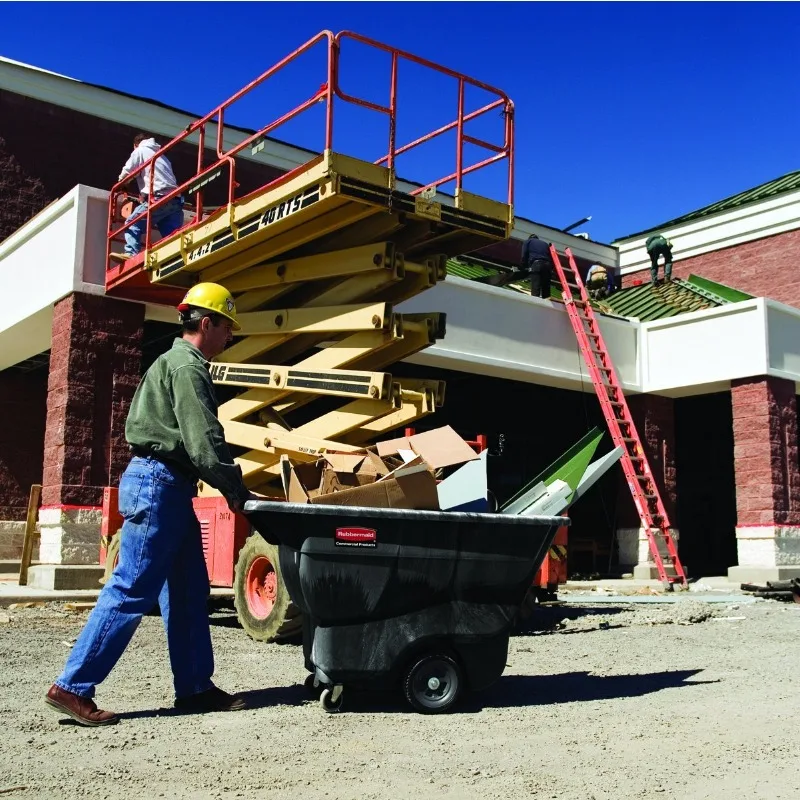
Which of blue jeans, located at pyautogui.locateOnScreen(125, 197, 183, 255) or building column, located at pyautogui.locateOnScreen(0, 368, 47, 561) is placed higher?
blue jeans, located at pyautogui.locateOnScreen(125, 197, 183, 255)

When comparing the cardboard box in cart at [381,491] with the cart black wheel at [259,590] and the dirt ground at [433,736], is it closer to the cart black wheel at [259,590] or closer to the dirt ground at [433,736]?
the dirt ground at [433,736]

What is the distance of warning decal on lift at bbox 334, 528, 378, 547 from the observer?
5.01 metres

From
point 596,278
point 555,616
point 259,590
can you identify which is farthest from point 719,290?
point 259,590

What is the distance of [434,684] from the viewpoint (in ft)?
17.0

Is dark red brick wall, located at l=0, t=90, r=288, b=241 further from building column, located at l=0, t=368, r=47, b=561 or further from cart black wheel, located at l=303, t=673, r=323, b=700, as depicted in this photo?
cart black wheel, located at l=303, t=673, r=323, b=700

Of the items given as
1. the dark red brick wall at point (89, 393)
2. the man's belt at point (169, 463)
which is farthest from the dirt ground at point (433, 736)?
the dark red brick wall at point (89, 393)

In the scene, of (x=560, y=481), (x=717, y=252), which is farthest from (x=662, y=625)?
(x=717, y=252)

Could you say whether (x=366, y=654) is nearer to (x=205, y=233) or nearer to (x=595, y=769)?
(x=595, y=769)

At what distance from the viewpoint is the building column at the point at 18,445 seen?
1547cm

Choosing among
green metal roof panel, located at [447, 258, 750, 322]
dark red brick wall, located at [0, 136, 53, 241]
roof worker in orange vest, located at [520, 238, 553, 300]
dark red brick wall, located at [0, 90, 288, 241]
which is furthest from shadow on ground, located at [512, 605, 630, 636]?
dark red brick wall, located at [0, 90, 288, 241]

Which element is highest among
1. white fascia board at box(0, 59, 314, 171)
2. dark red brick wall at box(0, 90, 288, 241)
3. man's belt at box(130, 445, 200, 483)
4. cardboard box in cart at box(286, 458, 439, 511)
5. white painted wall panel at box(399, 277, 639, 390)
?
white fascia board at box(0, 59, 314, 171)

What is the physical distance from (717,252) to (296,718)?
2116 cm

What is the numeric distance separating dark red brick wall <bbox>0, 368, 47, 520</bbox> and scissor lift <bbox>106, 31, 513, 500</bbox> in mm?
7182

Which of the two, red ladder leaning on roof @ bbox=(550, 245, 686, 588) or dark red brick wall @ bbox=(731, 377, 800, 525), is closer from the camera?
red ladder leaning on roof @ bbox=(550, 245, 686, 588)
